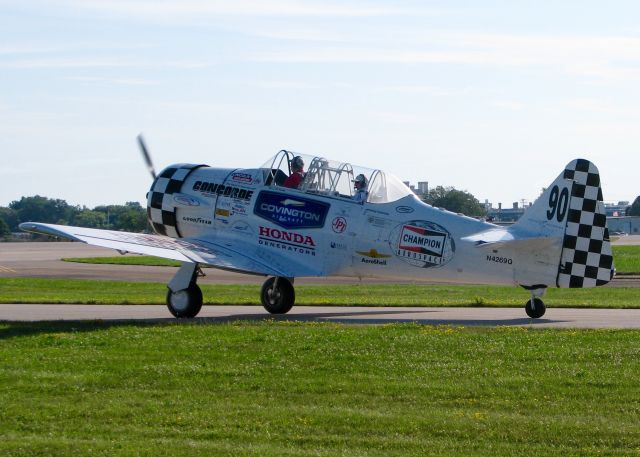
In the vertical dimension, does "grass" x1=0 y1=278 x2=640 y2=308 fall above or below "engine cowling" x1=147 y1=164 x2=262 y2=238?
below

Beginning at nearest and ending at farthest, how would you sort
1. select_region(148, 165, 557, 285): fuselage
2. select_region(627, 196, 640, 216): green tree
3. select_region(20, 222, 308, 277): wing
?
select_region(148, 165, 557, 285): fuselage, select_region(20, 222, 308, 277): wing, select_region(627, 196, 640, 216): green tree

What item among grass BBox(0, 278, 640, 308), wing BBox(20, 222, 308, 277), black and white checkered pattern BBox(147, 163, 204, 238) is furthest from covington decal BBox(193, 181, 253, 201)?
grass BBox(0, 278, 640, 308)

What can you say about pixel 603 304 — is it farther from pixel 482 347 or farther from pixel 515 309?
pixel 482 347

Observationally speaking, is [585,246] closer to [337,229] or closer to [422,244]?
[422,244]

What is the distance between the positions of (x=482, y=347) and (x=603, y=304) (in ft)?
32.4

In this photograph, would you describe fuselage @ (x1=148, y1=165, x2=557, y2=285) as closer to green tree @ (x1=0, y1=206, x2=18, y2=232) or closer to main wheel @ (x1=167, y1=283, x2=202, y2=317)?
main wheel @ (x1=167, y1=283, x2=202, y2=317)

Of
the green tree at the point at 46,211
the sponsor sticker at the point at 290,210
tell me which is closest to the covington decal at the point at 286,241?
the sponsor sticker at the point at 290,210

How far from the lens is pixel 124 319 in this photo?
18281 mm

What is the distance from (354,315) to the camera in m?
19.6

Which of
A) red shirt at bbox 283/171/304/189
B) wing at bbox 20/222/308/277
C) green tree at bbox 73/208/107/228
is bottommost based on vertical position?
wing at bbox 20/222/308/277

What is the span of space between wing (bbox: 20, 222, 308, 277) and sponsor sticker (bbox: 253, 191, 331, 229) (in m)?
0.65

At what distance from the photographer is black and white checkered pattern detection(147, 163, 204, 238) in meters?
21.0

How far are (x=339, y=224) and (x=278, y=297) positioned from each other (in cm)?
187

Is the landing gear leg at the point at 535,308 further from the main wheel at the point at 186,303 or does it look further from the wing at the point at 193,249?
the main wheel at the point at 186,303
